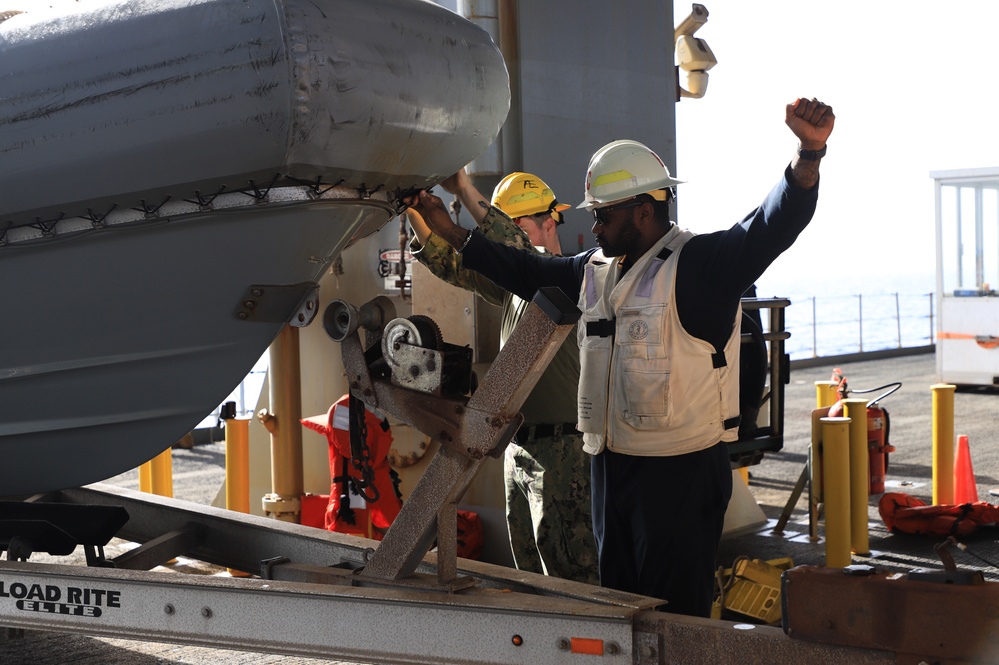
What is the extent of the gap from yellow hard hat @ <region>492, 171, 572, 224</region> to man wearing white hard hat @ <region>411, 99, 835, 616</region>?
130cm

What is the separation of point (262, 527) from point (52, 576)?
2.77 feet

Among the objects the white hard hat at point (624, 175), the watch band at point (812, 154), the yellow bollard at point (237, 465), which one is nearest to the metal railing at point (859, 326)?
the yellow bollard at point (237, 465)

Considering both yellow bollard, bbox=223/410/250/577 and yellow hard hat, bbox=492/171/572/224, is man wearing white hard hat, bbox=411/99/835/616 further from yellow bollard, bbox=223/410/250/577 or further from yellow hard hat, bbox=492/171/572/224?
yellow bollard, bbox=223/410/250/577

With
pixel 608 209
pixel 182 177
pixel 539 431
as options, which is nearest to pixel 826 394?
pixel 539 431

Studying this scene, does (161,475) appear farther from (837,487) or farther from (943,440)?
(943,440)

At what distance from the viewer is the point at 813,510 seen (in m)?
6.19

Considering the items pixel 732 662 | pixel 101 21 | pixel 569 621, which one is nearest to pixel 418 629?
pixel 569 621

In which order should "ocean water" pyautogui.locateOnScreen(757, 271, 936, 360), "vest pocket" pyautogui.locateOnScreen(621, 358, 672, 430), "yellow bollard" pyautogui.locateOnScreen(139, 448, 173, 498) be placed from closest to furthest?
"vest pocket" pyautogui.locateOnScreen(621, 358, 672, 430)
"yellow bollard" pyautogui.locateOnScreen(139, 448, 173, 498)
"ocean water" pyautogui.locateOnScreen(757, 271, 936, 360)

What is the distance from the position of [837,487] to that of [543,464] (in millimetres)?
2100

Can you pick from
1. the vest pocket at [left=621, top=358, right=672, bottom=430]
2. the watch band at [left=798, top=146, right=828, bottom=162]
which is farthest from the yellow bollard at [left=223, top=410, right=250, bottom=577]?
the watch band at [left=798, top=146, right=828, bottom=162]

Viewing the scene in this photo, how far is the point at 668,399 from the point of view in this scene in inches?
120

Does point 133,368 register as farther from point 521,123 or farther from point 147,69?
point 521,123

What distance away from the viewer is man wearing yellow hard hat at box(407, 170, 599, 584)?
13.1 feet

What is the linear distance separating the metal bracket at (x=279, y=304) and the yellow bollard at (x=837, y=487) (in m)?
3.16
